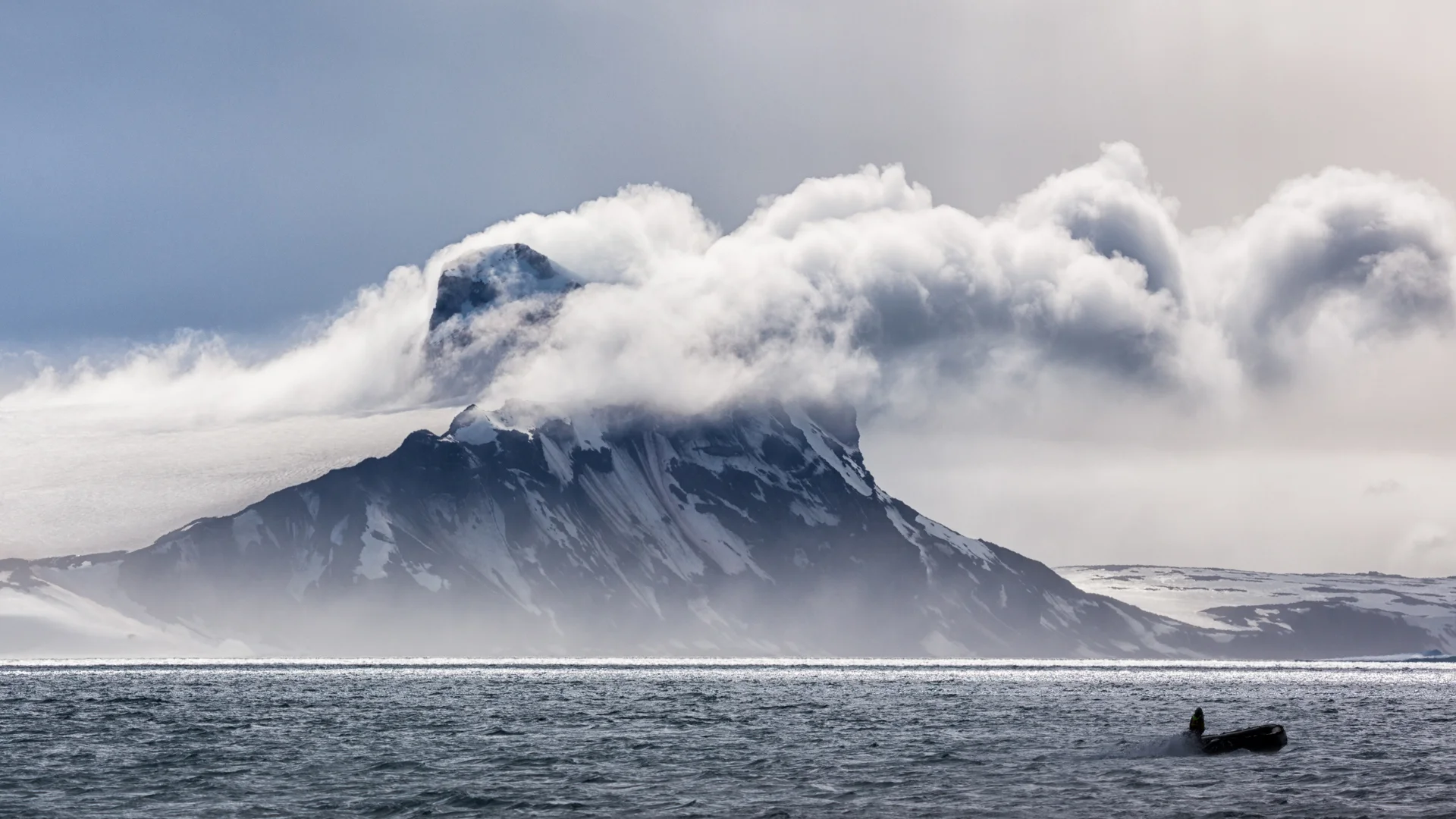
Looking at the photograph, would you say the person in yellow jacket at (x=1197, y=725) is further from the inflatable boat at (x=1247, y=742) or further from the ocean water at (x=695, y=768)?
the ocean water at (x=695, y=768)

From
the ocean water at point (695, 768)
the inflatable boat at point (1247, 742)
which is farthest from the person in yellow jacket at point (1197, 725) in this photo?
the ocean water at point (695, 768)

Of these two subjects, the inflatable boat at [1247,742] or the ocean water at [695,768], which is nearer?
the ocean water at [695,768]

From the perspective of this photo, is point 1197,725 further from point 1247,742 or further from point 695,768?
point 695,768

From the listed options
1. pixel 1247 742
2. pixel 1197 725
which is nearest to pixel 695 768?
pixel 1197 725

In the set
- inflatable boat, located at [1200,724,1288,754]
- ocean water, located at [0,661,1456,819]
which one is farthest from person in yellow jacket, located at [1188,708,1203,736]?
ocean water, located at [0,661,1456,819]

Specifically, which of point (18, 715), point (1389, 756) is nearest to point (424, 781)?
point (1389, 756)

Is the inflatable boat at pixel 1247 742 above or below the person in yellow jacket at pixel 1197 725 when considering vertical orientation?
below

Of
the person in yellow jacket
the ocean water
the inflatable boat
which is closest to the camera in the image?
the ocean water

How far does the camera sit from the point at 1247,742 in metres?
130

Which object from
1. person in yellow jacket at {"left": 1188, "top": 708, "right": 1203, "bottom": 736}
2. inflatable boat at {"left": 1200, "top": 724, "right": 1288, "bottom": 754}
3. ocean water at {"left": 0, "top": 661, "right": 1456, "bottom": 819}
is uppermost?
person in yellow jacket at {"left": 1188, "top": 708, "right": 1203, "bottom": 736}

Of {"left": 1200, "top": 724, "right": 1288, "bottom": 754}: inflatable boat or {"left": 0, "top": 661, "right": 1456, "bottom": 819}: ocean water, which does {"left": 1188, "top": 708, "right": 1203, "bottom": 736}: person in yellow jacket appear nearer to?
{"left": 1200, "top": 724, "right": 1288, "bottom": 754}: inflatable boat

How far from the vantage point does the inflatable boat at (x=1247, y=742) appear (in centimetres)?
12888

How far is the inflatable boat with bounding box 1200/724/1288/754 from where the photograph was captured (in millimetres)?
128875

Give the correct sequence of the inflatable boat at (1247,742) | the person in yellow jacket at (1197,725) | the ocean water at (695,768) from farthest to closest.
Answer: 1. the person in yellow jacket at (1197,725)
2. the inflatable boat at (1247,742)
3. the ocean water at (695,768)
